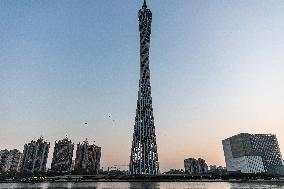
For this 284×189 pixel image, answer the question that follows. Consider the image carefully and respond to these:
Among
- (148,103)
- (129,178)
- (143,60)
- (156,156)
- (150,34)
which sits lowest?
(129,178)

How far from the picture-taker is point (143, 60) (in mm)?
190125

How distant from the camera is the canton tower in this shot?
7101 inches

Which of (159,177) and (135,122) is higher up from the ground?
(135,122)

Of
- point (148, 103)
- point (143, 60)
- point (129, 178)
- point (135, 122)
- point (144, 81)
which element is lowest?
point (129, 178)

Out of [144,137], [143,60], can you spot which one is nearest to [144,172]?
[144,137]

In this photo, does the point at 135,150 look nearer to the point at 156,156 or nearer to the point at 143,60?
the point at 156,156

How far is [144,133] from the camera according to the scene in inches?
7116

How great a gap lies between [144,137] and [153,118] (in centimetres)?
1359

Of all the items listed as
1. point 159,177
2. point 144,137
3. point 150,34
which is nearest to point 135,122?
point 144,137

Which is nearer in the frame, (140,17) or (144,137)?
(144,137)

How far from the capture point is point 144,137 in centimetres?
18175

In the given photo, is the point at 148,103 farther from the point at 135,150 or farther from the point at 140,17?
the point at 140,17

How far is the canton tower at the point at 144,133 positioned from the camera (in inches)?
7101

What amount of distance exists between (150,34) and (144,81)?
125ft
